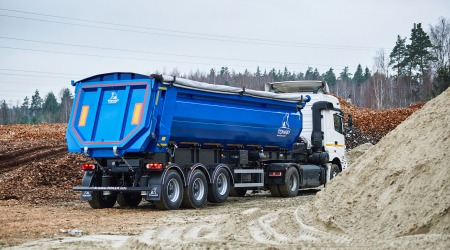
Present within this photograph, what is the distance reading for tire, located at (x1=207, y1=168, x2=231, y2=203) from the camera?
17.9 metres

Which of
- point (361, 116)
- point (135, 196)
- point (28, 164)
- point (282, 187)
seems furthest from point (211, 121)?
point (361, 116)

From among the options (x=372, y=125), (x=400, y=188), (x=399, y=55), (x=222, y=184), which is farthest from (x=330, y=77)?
(x=400, y=188)

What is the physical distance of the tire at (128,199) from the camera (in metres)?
18.1

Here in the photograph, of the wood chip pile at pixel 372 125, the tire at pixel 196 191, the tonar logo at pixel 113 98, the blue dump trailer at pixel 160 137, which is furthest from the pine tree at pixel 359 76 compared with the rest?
the tonar logo at pixel 113 98

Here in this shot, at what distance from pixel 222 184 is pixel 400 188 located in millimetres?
8053

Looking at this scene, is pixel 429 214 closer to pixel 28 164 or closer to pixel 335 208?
pixel 335 208

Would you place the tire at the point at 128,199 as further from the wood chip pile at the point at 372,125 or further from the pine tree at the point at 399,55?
the pine tree at the point at 399,55

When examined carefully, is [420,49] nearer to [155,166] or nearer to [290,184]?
[290,184]

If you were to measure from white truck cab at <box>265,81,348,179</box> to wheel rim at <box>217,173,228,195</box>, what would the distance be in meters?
5.73

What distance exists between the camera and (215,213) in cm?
1550

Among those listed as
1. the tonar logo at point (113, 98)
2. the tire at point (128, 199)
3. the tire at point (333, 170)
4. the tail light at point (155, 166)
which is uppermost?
the tonar logo at point (113, 98)

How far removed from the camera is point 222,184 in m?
18.6

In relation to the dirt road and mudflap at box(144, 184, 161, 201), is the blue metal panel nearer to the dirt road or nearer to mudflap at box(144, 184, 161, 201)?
mudflap at box(144, 184, 161, 201)

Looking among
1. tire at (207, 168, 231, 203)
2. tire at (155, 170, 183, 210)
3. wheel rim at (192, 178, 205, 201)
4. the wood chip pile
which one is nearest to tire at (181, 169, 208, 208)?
wheel rim at (192, 178, 205, 201)
